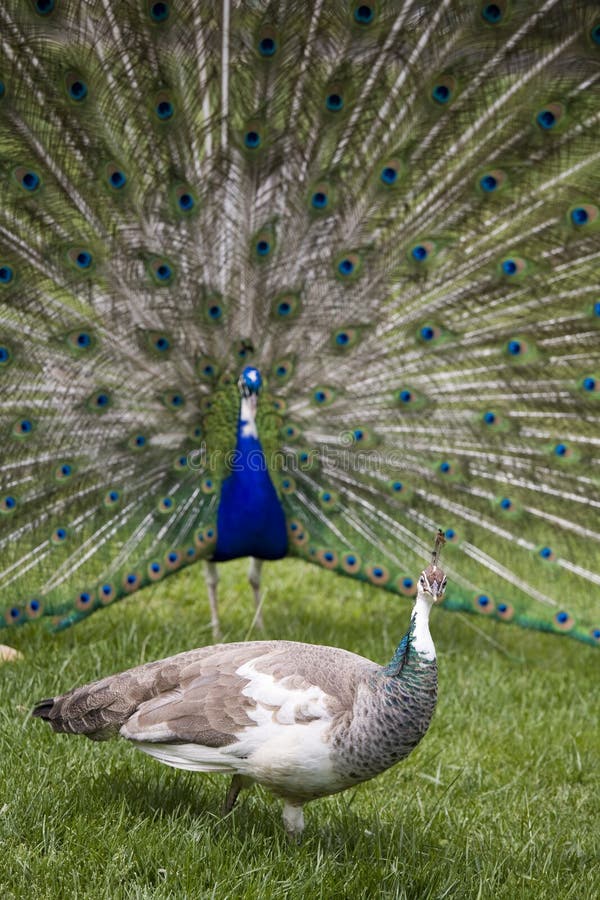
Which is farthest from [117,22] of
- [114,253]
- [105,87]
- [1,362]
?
[1,362]

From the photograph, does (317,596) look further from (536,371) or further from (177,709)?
(177,709)

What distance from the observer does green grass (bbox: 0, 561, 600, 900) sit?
7.59 feet

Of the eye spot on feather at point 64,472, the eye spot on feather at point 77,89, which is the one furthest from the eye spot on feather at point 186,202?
the eye spot on feather at point 64,472

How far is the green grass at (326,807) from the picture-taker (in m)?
2.31

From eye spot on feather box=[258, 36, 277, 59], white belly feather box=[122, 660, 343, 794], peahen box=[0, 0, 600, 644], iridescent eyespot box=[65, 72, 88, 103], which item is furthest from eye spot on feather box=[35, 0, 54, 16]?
white belly feather box=[122, 660, 343, 794]

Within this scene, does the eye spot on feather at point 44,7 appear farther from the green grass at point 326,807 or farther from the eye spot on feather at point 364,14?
the green grass at point 326,807

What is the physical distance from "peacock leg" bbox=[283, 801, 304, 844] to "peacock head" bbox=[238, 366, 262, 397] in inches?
71.7

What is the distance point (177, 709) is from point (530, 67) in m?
2.78

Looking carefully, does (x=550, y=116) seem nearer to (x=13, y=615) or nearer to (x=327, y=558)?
(x=327, y=558)

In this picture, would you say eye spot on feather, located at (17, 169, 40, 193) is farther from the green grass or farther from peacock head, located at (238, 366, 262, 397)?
the green grass

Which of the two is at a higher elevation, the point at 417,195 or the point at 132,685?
the point at 417,195

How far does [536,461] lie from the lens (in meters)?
4.32

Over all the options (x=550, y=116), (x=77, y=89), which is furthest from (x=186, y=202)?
(x=550, y=116)

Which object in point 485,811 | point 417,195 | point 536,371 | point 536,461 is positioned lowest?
point 485,811
